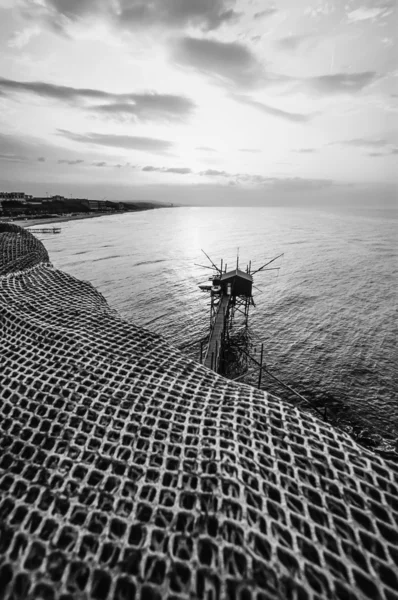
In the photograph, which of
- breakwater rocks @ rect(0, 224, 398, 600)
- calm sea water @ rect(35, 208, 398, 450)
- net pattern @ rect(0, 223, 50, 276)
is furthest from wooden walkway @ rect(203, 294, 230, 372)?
breakwater rocks @ rect(0, 224, 398, 600)

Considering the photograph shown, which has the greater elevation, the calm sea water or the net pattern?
the net pattern

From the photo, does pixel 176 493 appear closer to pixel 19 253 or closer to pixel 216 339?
pixel 19 253

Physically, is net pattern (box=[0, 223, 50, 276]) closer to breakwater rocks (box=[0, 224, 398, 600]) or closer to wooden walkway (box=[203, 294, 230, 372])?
breakwater rocks (box=[0, 224, 398, 600])

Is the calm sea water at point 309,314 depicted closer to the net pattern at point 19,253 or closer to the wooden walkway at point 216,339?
the wooden walkway at point 216,339

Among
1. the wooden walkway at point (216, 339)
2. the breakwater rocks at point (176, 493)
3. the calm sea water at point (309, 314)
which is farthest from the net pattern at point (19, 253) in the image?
the calm sea water at point (309, 314)

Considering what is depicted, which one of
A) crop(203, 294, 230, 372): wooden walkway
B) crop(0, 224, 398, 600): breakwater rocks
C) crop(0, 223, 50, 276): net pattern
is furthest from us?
crop(203, 294, 230, 372): wooden walkway

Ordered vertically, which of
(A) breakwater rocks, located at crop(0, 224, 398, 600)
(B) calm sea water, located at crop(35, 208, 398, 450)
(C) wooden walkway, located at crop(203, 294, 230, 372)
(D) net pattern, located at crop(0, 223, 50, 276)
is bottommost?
(B) calm sea water, located at crop(35, 208, 398, 450)

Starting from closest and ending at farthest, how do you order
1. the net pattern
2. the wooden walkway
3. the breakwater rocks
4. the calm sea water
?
the breakwater rocks, the net pattern, the wooden walkway, the calm sea water
